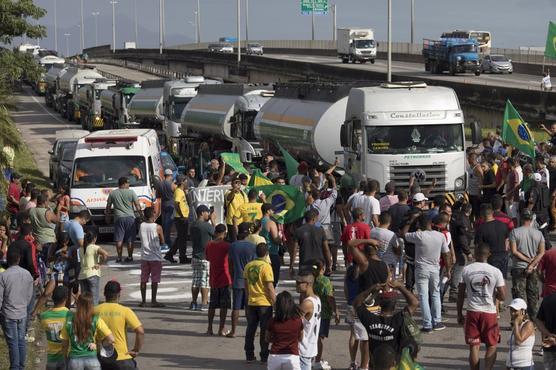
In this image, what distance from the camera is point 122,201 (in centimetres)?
2467

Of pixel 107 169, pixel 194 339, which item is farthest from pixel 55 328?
pixel 107 169

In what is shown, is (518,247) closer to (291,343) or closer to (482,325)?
(482,325)

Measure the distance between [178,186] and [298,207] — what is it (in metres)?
4.03

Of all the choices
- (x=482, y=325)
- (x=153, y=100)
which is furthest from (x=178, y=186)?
(x=153, y=100)

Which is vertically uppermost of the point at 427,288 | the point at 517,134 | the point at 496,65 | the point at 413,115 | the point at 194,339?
the point at 413,115

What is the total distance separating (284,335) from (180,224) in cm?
1222

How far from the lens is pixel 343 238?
17703 millimetres

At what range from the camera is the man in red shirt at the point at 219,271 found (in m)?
17.0

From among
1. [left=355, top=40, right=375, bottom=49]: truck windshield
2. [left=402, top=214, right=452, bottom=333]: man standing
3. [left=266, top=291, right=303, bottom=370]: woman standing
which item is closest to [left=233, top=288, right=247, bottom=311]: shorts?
[left=402, top=214, right=452, bottom=333]: man standing

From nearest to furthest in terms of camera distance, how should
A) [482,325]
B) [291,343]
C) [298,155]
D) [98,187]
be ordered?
1. [291,343]
2. [482,325]
3. [98,187]
4. [298,155]

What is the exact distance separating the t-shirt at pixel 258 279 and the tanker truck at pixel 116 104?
43.0 metres

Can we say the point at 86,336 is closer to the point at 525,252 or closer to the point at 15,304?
the point at 15,304

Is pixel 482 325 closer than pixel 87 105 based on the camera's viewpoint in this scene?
Yes

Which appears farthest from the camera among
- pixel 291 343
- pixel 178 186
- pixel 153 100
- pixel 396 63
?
pixel 396 63
